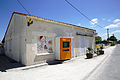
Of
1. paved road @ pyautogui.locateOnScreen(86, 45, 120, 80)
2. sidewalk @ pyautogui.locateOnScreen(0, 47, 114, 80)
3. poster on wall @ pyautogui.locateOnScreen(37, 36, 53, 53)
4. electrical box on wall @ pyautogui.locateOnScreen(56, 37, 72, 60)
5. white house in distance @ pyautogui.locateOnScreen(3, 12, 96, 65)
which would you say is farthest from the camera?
electrical box on wall @ pyautogui.locateOnScreen(56, 37, 72, 60)

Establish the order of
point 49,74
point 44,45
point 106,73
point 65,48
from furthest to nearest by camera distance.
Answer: point 65,48 < point 44,45 < point 49,74 < point 106,73

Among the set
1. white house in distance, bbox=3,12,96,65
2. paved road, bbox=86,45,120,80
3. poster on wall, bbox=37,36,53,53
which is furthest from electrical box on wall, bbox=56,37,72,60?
paved road, bbox=86,45,120,80

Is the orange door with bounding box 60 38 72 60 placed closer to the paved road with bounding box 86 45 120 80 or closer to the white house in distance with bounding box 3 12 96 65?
the white house in distance with bounding box 3 12 96 65

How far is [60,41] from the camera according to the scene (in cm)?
776

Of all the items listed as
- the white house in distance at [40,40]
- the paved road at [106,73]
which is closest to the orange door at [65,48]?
the white house in distance at [40,40]

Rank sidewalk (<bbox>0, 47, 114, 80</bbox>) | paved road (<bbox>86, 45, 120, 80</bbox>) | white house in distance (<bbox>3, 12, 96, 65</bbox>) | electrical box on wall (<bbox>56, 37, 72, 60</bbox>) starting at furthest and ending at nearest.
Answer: electrical box on wall (<bbox>56, 37, 72, 60</bbox>)
white house in distance (<bbox>3, 12, 96, 65</bbox>)
sidewalk (<bbox>0, 47, 114, 80</bbox>)
paved road (<bbox>86, 45, 120, 80</bbox>)

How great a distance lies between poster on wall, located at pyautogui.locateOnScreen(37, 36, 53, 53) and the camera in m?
6.99

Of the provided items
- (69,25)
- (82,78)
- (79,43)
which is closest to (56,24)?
(69,25)

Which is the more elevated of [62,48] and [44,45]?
[44,45]

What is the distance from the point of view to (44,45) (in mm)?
7367

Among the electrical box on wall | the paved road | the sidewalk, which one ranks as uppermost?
the electrical box on wall

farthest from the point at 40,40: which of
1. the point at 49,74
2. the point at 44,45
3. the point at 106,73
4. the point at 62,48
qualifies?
the point at 106,73

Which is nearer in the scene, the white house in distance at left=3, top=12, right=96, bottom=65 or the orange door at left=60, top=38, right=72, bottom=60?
the white house in distance at left=3, top=12, right=96, bottom=65

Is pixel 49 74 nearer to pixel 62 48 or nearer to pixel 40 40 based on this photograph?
pixel 40 40
